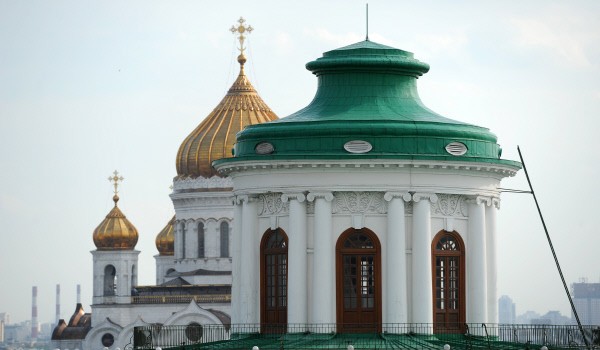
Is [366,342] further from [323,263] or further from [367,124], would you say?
[367,124]

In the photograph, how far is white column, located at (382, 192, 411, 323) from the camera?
161 feet

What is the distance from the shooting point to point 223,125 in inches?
5399

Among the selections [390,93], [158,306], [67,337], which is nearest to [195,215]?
[158,306]

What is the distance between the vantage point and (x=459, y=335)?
4962 centimetres

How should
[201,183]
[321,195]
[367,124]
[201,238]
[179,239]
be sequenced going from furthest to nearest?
[201,183], [179,239], [201,238], [367,124], [321,195]

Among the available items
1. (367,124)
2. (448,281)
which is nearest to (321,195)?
(367,124)

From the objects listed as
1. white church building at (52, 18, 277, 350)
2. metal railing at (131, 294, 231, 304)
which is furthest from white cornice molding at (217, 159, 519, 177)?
metal railing at (131, 294, 231, 304)

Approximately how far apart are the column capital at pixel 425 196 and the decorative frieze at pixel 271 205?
10.2ft

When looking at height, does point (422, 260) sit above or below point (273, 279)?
above

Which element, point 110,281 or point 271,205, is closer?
→ point 271,205

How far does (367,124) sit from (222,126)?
87.9 m

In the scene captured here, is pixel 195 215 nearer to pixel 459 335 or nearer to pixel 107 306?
pixel 107 306

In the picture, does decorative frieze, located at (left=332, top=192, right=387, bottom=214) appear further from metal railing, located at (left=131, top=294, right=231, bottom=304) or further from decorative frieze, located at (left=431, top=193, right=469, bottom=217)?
metal railing, located at (left=131, top=294, right=231, bottom=304)

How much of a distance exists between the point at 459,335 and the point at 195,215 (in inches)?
3402
